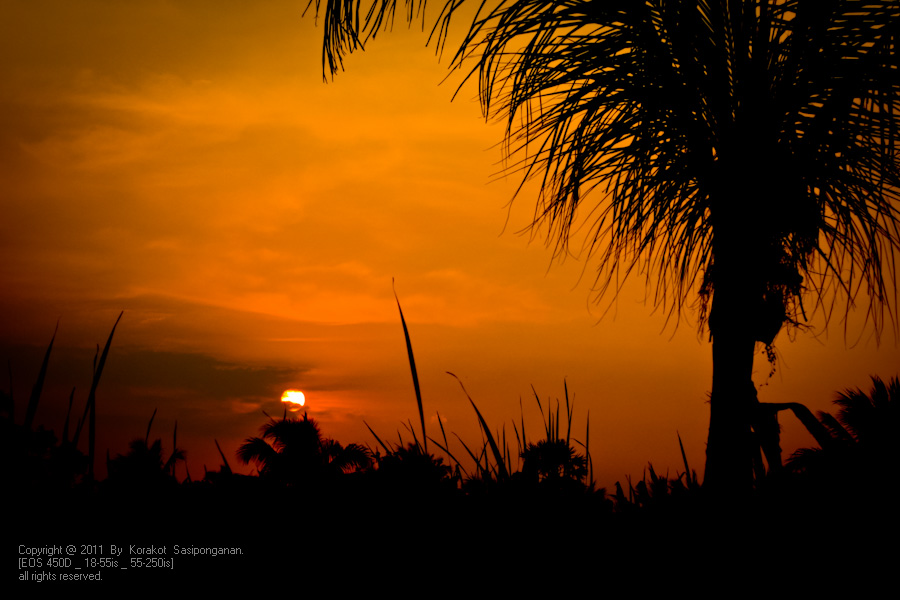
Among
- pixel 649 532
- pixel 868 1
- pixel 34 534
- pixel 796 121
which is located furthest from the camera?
pixel 796 121

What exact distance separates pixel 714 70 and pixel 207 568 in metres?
2.17

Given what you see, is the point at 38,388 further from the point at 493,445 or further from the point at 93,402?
the point at 493,445

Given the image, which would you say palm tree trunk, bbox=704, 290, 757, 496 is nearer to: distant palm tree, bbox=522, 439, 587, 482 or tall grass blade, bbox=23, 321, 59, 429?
distant palm tree, bbox=522, 439, 587, 482

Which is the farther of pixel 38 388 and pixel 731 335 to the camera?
pixel 731 335

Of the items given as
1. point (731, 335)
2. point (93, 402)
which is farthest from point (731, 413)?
point (93, 402)

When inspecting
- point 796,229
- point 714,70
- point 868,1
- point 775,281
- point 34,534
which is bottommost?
point 34,534

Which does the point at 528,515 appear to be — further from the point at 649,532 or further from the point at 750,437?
the point at 750,437

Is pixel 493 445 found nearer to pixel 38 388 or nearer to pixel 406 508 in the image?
pixel 406 508

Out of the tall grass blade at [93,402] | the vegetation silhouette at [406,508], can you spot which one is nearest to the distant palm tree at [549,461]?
the vegetation silhouette at [406,508]

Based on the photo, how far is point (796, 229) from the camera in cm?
253

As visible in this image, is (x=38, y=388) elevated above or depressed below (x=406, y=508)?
above

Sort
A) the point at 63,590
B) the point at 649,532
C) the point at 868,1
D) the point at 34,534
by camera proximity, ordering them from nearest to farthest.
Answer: the point at 63,590
the point at 34,534
the point at 649,532
the point at 868,1

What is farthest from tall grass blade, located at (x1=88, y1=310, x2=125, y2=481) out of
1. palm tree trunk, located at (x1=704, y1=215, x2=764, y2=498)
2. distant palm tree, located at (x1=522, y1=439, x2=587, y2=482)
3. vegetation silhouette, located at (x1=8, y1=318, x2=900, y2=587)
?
palm tree trunk, located at (x1=704, y1=215, x2=764, y2=498)

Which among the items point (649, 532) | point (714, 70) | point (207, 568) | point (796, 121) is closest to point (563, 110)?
point (714, 70)
